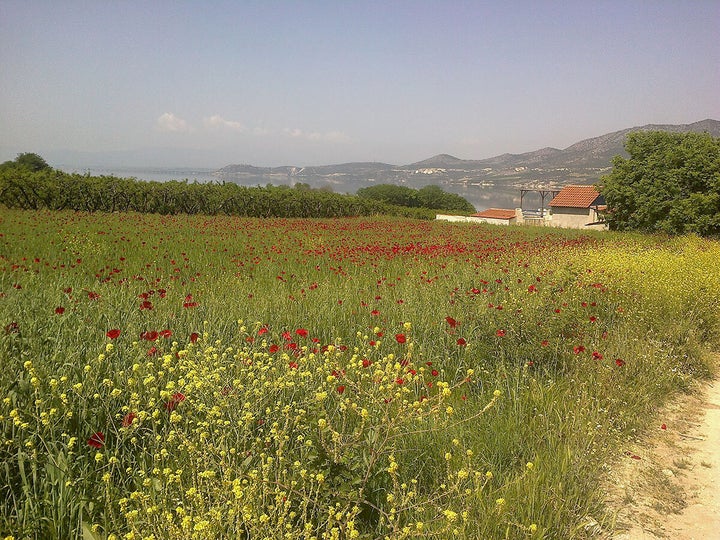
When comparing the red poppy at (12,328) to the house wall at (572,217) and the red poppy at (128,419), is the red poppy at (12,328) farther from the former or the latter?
the house wall at (572,217)

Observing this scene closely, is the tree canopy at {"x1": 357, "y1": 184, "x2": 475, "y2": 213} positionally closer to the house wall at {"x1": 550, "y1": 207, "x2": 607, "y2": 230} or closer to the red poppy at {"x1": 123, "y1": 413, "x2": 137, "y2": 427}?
the house wall at {"x1": 550, "y1": 207, "x2": 607, "y2": 230}

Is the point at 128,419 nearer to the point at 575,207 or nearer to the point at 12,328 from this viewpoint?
the point at 12,328

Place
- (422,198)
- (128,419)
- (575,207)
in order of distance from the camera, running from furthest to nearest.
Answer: (422,198) → (575,207) → (128,419)

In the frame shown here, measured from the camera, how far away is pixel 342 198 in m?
31.6

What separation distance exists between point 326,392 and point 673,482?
9.39 feet

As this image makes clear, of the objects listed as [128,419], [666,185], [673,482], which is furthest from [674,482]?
[666,185]

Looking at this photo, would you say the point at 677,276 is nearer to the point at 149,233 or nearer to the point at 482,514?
the point at 482,514

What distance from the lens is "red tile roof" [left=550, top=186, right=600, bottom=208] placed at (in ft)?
150

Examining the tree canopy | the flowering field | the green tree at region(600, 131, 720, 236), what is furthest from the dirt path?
Answer: the tree canopy

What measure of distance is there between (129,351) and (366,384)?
179 cm

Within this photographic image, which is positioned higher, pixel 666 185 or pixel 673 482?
pixel 666 185

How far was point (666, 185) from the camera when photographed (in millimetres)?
22422

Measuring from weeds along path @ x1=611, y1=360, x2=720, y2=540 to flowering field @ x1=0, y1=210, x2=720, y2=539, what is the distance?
0.66ft

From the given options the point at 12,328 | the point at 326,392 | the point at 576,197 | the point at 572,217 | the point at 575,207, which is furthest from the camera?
the point at 576,197
